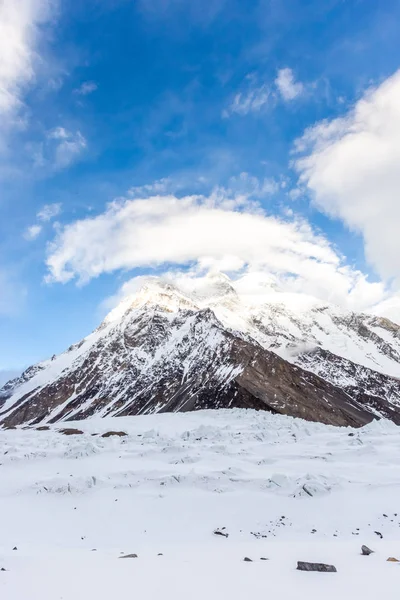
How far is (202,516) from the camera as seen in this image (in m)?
14.9

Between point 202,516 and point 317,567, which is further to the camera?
point 202,516

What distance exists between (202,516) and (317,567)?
786cm

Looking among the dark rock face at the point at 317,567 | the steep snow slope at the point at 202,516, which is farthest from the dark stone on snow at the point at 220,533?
the dark rock face at the point at 317,567

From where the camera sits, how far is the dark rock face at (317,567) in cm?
773

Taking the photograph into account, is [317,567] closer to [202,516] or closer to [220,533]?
[220,533]

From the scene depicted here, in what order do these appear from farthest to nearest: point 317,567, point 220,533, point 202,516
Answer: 1. point 202,516
2. point 220,533
3. point 317,567

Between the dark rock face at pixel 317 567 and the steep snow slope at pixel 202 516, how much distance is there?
0.21 metres

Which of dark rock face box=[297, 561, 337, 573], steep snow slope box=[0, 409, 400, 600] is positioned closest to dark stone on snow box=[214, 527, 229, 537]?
steep snow slope box=[0, 409, 400, 600]

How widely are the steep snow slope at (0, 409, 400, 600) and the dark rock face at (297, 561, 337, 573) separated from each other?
0.21 m

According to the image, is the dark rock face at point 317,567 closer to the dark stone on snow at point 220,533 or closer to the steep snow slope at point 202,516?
the steep snow slope at point 202,516

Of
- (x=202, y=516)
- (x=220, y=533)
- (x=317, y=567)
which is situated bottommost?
(x=220, y=533)

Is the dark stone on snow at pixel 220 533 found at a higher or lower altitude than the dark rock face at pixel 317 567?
Result: lower

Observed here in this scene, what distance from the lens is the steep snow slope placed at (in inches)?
285

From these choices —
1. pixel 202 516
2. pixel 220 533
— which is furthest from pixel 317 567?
pixel 202 516
